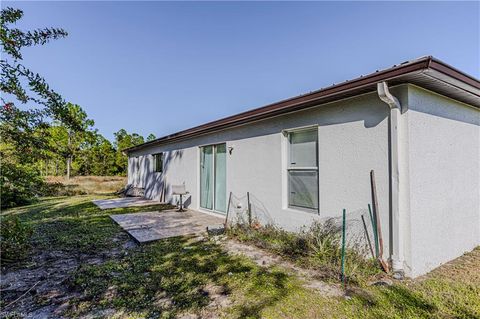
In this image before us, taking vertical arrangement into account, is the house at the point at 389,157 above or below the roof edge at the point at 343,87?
below

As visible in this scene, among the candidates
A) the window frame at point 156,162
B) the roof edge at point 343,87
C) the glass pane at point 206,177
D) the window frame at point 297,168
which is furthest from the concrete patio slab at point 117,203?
the window frame at point 297,168

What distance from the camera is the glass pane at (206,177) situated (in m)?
8.52

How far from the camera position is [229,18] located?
30.8 ft

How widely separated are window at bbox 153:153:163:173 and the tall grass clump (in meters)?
8.00

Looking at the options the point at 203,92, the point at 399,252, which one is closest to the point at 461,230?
the point at 399,252

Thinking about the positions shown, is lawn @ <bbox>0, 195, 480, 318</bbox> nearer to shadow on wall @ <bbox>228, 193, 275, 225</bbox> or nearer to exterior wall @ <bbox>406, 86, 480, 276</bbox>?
exterior wall @ <bbox>406, 86, 480, 276</bbox>

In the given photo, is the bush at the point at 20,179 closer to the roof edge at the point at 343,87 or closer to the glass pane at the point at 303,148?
the roof edge at the point at 343,87

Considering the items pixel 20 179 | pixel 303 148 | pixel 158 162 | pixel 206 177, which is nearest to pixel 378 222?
pixel 303 148

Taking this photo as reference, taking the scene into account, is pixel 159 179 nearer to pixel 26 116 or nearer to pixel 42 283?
pixel 42 283

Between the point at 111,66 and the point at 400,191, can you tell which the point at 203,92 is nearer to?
the point at 111,66

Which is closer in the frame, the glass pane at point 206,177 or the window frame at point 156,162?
the glass pane at point 206,177

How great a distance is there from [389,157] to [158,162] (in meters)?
11.2

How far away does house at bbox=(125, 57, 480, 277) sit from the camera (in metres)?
3.50

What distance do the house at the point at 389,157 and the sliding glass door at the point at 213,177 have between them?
5.17 ft
